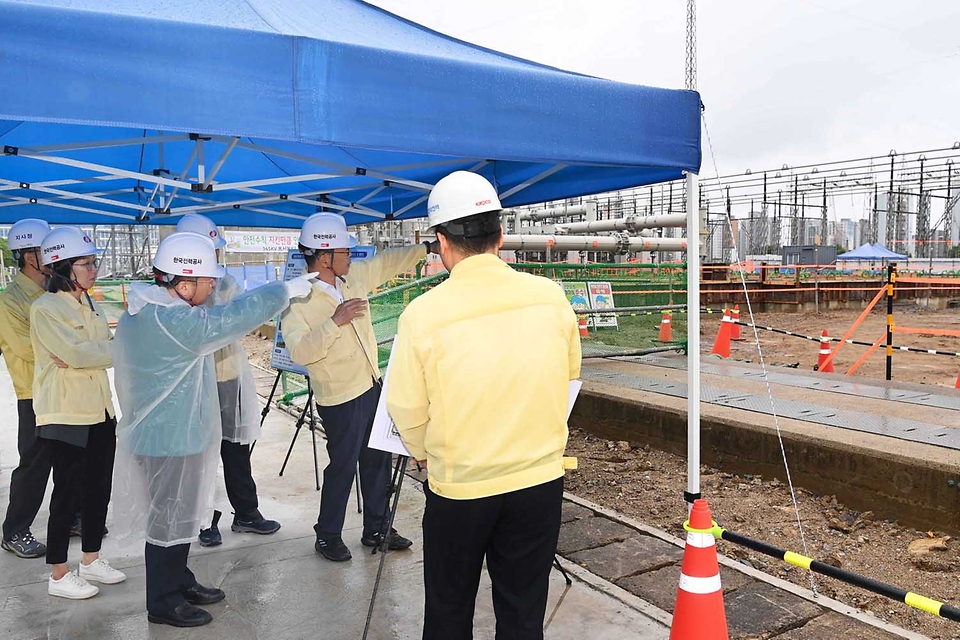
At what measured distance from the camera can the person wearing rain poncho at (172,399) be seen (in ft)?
10.6

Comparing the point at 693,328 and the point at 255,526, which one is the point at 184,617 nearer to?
the point at 255,526

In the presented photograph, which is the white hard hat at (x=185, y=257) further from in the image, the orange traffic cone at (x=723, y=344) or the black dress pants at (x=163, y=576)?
the orange traffic cone at (x=723, y=344)

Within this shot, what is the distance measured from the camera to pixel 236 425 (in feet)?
15.1

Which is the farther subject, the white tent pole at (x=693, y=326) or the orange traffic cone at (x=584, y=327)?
the orange traffic cone at (x=584, y=327)

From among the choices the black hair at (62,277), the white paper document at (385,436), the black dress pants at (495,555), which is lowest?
the black dress pants at (495,555)

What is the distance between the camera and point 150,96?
7.55ft

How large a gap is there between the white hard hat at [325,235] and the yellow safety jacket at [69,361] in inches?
47.3

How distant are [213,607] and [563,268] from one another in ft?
29.2

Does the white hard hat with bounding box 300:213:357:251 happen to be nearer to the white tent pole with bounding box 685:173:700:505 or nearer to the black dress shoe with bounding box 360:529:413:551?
the black dress shoe with bounding box 360:529:413:551

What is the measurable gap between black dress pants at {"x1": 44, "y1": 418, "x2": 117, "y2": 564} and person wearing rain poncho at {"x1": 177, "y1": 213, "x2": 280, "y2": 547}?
0.70m

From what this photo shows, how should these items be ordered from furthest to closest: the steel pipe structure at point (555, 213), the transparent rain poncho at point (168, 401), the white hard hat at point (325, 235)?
the steel pipe structure at point (555, 213)
the white hard hat at point (325, 235)
the transparent rain poncho at point (168, 401)

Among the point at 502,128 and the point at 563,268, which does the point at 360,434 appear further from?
the point at 563,268

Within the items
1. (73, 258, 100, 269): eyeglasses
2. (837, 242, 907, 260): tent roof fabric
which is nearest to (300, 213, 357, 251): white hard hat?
(73, 258, 100, 269): eyeglasses

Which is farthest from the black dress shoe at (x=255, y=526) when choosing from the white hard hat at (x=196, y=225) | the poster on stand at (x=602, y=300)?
the poster on stand at (x=602, y=300)
